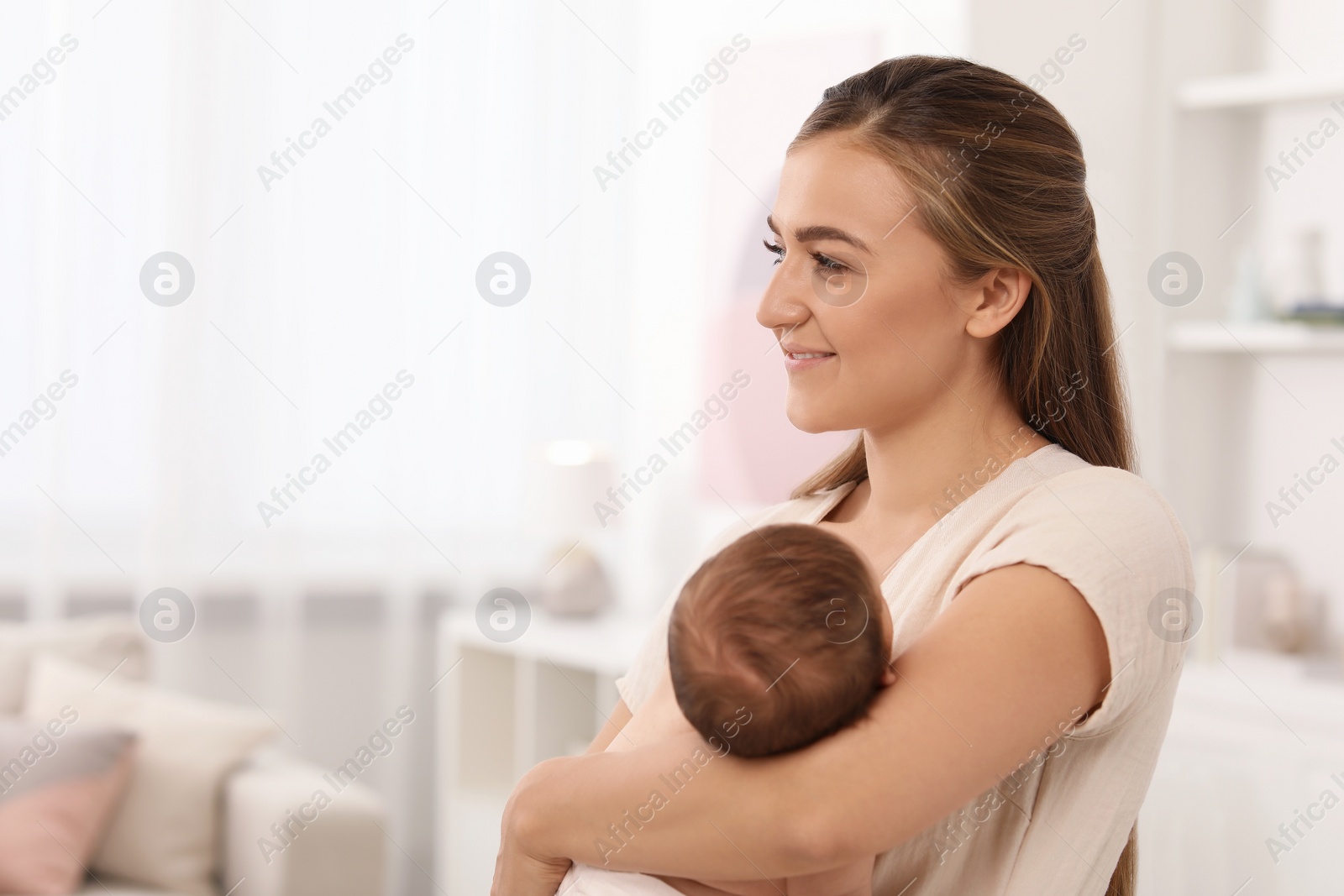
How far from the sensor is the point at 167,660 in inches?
120

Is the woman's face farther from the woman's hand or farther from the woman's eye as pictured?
the woman's hand

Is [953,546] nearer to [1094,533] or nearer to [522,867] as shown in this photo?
[1094,533]

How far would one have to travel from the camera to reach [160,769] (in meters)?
2.51

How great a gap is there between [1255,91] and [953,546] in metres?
1.95

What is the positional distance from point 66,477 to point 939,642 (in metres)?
2.56

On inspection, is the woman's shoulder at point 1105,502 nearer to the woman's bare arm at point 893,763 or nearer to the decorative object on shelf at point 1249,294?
the woman's bare arm at point 893,763

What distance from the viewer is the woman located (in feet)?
3.01

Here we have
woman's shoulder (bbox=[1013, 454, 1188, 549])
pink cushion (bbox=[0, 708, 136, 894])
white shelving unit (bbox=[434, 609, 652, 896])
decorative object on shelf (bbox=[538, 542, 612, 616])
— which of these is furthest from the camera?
decorative object on shelf (bbox=[538, 542, 612, 616])

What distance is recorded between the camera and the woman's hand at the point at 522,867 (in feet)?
3.49

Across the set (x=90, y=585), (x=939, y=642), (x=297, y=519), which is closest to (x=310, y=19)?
(x=297, y=519)

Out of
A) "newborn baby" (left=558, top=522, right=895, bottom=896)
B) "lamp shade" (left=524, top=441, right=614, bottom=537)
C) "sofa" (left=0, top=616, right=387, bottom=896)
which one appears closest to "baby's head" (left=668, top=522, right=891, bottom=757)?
"newborn baby" (left=558, top=522, right=895, bottom=896)

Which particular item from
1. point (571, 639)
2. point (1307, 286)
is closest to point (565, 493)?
point (571, 639)

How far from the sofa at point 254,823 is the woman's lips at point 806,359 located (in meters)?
1.68

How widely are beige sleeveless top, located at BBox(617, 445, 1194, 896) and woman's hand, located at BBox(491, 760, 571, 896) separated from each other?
30 centimetres
